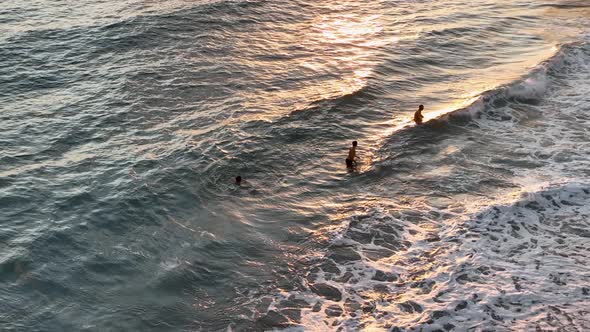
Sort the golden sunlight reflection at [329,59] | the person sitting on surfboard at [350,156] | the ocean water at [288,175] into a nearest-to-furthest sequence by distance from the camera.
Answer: the ocean water at [288,175] < the person sitting on surfboard at [350,156] < the golden sunlight reflection at [329,59]

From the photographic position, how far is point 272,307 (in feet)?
46.3

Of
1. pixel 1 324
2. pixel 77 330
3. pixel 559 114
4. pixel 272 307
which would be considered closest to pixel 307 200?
pixel 272 307

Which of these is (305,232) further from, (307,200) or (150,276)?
(150,276)

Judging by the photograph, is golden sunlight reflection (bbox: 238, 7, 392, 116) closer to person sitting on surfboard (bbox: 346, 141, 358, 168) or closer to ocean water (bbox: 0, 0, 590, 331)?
ocean water (bbox: 0, 0, 590, 331)

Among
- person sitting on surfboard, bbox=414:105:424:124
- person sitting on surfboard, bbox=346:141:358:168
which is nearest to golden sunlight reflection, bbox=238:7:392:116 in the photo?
person sitting on surfboard, bbox=414:105:424:124

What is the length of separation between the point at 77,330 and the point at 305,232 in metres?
6.14

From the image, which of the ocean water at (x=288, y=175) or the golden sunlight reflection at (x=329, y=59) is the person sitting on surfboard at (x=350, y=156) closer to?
the ocean water at (x=288, y=175)

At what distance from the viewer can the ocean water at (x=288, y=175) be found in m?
14.3

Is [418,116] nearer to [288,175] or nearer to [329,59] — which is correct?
[288,175]

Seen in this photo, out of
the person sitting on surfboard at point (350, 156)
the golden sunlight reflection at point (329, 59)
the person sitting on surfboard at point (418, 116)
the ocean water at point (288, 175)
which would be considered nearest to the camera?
the ocean water at point (288, 175)

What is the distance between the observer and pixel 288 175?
64.0ft

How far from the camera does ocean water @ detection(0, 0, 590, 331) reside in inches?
563

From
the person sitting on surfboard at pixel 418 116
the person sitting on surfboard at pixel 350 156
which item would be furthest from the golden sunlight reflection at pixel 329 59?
the person sitting on surfboard at pixel 350 156

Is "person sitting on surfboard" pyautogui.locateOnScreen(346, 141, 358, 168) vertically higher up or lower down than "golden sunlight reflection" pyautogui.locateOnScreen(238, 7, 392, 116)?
lower down
